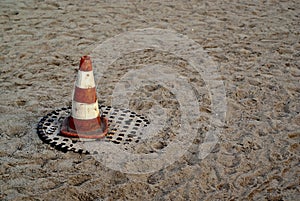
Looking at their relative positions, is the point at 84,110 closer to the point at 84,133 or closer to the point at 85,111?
the point at 85,111

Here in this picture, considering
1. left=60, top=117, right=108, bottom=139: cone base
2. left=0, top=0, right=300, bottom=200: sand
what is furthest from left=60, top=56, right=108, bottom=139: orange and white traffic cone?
left=0, top=0, right=300, bottom=200: sand

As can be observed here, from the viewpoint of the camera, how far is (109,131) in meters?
4.06

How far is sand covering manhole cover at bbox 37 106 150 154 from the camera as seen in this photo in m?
3.81

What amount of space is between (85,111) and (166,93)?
1.20 m

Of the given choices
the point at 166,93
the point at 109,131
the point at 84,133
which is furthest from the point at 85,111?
the point at 166,93

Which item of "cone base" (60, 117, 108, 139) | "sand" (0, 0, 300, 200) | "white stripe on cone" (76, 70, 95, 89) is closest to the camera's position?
"sand" (0, 0, 300, 200)

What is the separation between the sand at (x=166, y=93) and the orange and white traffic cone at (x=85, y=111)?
279mm

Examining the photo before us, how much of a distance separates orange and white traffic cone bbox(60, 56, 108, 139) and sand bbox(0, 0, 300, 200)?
279 millimetres

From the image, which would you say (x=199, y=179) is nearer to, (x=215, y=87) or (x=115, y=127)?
(x=115, y=127)

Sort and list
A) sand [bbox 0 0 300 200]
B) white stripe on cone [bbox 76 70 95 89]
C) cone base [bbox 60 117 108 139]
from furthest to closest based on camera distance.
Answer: cone base [bbox 60 117 108 139] → white stripe on cone [bbox 76 70 95 89] → sand [bbox 0 0 300 200]

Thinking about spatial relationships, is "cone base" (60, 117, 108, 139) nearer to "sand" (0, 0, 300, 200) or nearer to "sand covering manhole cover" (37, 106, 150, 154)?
"sand covering manhole cover" (37, 106, 150, 154)

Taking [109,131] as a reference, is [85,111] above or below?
above

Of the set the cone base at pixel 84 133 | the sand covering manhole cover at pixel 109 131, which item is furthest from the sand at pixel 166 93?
the cone base at pixel 84 133

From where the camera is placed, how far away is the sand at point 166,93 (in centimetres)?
337
